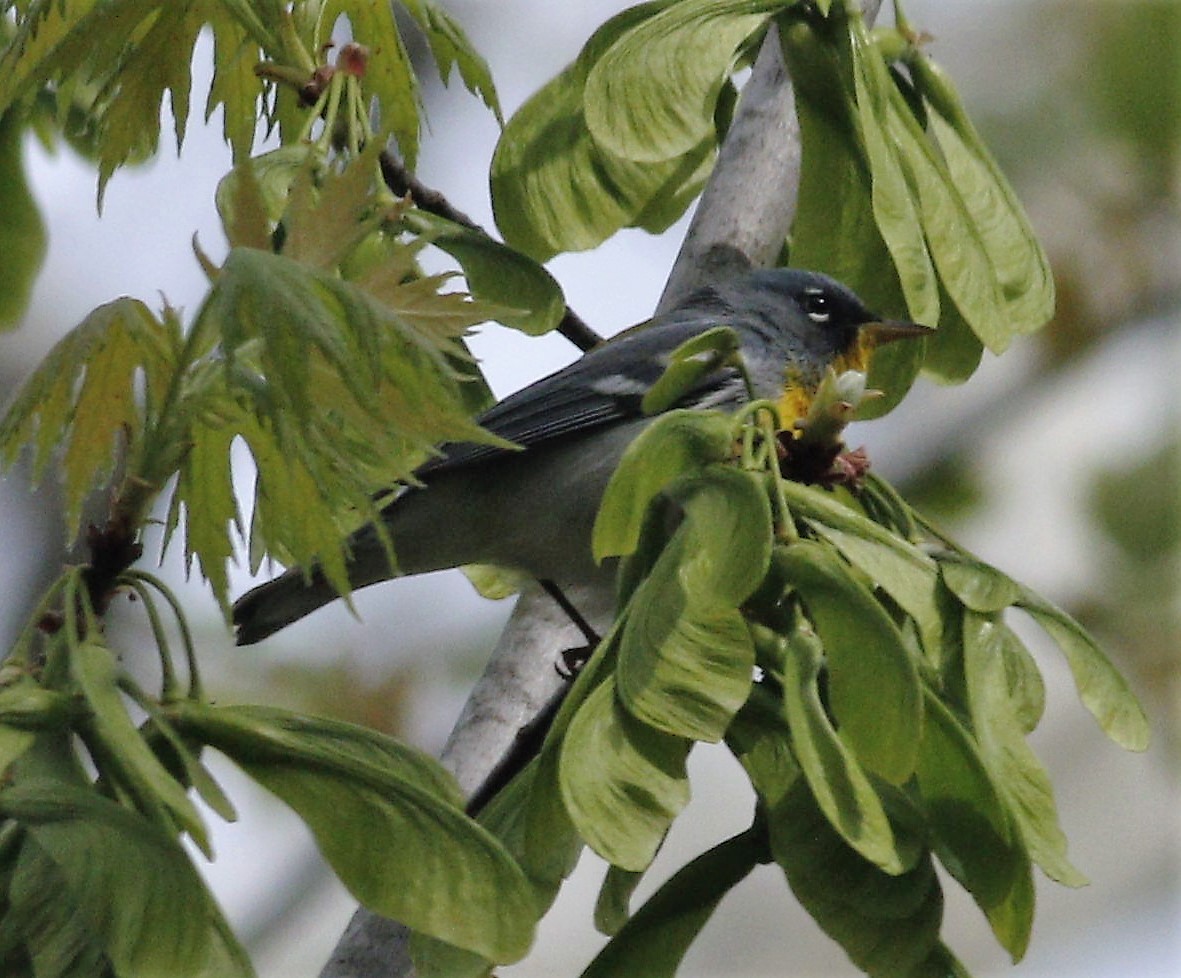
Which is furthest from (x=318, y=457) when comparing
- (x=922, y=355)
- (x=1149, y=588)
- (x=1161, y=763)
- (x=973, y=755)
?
(x=1161, y=763)

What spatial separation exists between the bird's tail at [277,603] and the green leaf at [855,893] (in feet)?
6.04

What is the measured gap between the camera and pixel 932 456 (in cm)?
561

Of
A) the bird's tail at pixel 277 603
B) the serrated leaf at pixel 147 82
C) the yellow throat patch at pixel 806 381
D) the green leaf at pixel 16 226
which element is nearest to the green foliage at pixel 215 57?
the serrated leaf at pixel 147 82

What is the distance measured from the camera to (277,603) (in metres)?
3.27

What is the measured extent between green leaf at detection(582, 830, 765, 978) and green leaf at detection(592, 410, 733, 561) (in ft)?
1.07

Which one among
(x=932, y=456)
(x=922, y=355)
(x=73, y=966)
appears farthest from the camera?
(x=932, y=456)

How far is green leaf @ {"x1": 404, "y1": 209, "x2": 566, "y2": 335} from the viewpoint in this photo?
2.36m

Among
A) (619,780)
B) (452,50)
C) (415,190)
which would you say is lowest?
(619,780)

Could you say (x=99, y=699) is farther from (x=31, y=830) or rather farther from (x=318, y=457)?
(x=318, y=457)

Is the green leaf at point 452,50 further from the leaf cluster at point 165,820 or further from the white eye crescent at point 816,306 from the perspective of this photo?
the white eye crescent at point 816,306

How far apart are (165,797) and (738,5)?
140 cm

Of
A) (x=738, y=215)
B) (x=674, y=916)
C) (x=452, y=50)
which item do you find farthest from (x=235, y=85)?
(x=674, y=916)

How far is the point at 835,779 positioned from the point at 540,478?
2147mm

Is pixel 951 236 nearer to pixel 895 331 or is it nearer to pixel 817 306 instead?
pixel 895 331
